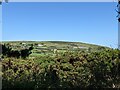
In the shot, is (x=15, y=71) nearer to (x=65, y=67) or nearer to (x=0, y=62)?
(x=0, y=62)

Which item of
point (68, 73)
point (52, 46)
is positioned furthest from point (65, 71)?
point (52, 46)

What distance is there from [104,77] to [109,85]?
0.24 m

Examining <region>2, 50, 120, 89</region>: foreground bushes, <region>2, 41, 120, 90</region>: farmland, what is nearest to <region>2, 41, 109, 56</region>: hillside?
<region>2, 41, 120, 90</region>: farmland

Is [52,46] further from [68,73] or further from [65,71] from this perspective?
[68,73]

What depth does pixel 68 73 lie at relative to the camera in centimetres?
776

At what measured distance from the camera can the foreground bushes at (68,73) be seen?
763 cm

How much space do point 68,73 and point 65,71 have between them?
5.1 inches

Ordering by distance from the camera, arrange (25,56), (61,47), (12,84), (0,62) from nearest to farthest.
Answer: (12,84) → (0,62) → (25,56) → (61,47)

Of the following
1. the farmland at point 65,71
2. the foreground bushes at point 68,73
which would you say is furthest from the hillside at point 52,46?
the foreground bushes at point 68,73

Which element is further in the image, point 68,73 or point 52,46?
point 52,46

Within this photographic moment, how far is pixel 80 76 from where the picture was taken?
25.4ft

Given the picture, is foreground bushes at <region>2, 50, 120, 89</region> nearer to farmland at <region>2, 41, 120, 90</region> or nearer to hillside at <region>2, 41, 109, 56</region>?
farmland at <region>2, 41, 120, 90</region>

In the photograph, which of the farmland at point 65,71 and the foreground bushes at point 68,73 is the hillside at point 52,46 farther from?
the foreground bushes at point 68,73

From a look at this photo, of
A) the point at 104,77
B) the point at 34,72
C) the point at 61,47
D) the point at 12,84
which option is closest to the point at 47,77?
the point at 34,72
